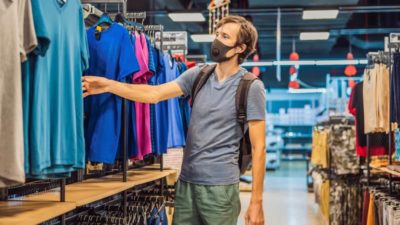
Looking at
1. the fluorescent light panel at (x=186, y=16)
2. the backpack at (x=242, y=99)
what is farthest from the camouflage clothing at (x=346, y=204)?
the fluorescent light panel at (x=186, y=16)

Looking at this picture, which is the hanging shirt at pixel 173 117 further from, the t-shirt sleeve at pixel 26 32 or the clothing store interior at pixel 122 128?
the t-shirt sleeve at pixel 26 32

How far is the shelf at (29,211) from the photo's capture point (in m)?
2.27

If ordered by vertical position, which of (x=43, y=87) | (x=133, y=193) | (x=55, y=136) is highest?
(x=43, y=87)

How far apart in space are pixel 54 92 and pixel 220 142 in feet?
3.04

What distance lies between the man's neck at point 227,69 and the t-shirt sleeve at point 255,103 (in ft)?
0.57

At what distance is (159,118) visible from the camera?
4934 millimetres

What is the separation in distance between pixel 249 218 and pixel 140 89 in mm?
944

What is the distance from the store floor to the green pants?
604 centimetres

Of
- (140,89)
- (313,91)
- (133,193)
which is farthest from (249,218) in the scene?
(313,91)

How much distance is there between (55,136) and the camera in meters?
2.46

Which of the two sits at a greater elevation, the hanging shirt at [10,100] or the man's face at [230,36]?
the man's face at [230,36]

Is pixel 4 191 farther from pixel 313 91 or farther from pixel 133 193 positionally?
pixel 313 91

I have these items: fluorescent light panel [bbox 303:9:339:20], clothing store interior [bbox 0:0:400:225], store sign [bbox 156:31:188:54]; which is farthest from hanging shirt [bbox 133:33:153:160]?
fluorescent light panel [bbox 303:9:339:20]

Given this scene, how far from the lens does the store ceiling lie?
11.8 meters
